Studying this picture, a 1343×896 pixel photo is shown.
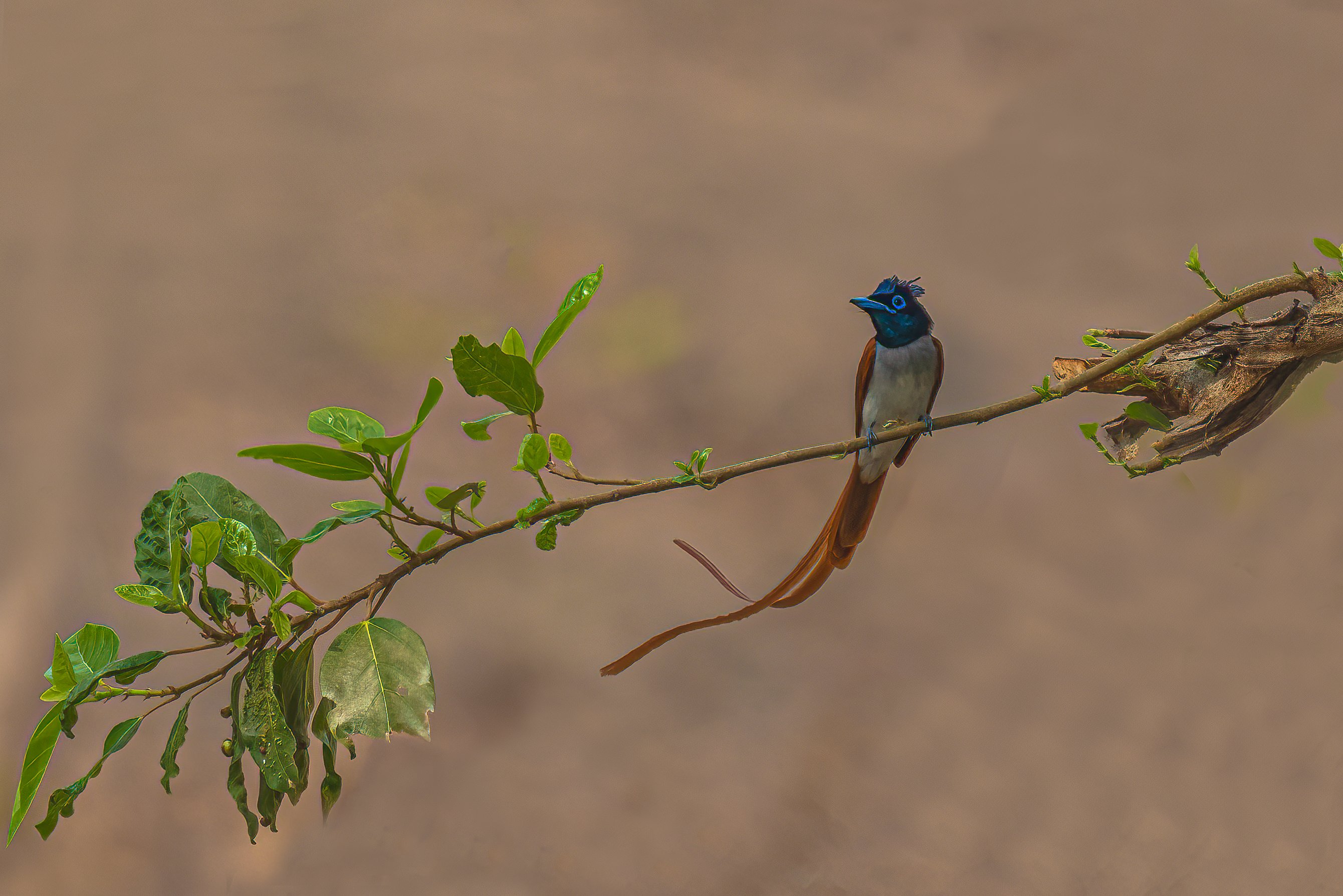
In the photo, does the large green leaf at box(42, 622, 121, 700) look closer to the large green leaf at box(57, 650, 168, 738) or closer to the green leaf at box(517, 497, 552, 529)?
the large green leaf at box(57, 650, 168, 738)

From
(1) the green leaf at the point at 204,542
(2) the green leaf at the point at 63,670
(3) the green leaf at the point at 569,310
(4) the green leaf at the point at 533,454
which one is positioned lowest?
(2) the green leaf at the point at 63,670

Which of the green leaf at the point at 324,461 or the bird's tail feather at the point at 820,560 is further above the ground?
the green leaf at the point at 324,461

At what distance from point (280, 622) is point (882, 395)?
470 mm

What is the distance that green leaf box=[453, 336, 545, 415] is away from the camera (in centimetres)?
51

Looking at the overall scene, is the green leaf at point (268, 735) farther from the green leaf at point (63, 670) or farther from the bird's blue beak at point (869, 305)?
the bird's blue beak at point (869, 305)

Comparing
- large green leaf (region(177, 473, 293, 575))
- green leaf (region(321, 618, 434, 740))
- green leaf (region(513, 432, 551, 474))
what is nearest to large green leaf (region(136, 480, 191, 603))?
large green leaf (region(177, 473, 293, 575))

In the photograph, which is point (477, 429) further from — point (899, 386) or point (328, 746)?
point (899, 386)

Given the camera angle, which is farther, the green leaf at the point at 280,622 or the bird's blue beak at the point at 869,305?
the bird's blue beak at the point at 869,305

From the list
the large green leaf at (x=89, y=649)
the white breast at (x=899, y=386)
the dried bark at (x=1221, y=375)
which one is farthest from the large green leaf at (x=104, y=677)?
the dried bark at (x=1221, y=375)

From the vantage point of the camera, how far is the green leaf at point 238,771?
1.77 ft

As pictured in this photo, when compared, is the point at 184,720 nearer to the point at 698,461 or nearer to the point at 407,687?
the point at 407,687

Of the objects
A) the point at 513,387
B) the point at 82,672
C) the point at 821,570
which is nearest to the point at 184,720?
the point at 82,672

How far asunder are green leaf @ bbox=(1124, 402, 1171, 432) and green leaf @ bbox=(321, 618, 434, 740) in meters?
0.48

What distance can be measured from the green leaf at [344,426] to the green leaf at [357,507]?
0.12ft
